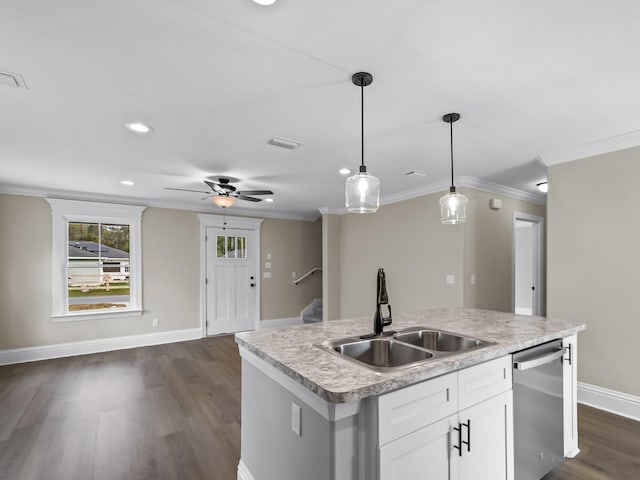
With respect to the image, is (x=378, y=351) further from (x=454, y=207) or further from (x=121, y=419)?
(x=121, y=419)

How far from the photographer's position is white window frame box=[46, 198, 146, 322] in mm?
4660

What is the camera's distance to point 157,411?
298cm

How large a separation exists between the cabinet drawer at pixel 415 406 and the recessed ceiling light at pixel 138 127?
2503 mm

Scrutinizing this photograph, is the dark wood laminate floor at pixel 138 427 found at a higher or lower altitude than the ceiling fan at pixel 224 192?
lower

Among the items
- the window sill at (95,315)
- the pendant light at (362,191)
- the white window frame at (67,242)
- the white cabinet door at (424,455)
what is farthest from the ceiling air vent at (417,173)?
the window sill at (95,315)

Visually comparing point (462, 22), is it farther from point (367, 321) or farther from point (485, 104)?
point (367, 321)

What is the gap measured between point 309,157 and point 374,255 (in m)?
2.63

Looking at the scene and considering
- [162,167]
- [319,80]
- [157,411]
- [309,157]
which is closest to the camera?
[319,80]

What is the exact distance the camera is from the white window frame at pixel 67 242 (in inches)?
183

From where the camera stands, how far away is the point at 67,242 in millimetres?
4781

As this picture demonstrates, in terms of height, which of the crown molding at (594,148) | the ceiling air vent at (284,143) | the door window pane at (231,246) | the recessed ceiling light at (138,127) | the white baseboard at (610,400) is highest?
the recessed ceiling light at (138,127)

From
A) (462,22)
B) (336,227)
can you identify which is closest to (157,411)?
(462,22)

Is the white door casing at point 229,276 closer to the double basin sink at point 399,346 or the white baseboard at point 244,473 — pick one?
the white baseboard at point 244,473

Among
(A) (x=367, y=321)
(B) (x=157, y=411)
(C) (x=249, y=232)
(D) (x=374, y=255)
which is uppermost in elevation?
(C) (x=249, y=232)
